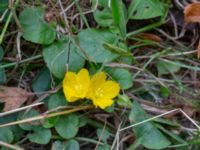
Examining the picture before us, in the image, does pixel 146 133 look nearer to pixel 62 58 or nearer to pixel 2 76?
pixel 62 58

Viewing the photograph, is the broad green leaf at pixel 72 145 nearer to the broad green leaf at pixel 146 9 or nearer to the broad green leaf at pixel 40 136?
the broad green leaf at pixel 40 136

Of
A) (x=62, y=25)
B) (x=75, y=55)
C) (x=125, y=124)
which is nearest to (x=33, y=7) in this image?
(x=62, y=25)

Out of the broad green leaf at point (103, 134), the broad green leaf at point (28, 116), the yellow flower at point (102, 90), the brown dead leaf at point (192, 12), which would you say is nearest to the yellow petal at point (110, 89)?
the yellow flower at point (102, 90)

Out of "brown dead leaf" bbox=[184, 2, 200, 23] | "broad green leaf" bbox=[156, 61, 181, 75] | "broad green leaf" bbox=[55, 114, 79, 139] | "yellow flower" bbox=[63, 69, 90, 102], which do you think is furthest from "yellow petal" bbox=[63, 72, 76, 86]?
"brown dead leaf" bbox=[184, 2, 200, 23]

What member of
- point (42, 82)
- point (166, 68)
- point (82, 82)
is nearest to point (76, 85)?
point (82, 82)

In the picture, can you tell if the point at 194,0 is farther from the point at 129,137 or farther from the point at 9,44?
the point at 9,44

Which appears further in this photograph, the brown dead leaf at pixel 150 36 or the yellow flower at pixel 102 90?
the brown dead leaf at pixel 150 36

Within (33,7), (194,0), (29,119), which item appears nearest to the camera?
(29,119)
